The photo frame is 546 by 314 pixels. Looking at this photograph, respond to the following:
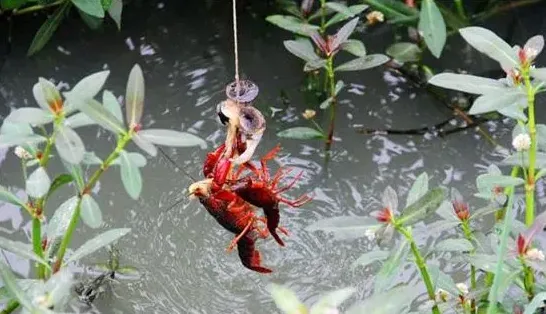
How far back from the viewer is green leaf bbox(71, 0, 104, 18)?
187 centimetres

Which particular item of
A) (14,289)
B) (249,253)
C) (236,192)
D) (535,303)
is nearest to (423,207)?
(535,303)

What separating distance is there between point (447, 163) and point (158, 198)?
600 millimetres

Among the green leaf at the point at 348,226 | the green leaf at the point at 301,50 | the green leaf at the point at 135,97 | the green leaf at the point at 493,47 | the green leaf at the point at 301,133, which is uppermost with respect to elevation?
the green leaf at the point at 493,47

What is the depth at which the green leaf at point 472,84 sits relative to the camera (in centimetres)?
129

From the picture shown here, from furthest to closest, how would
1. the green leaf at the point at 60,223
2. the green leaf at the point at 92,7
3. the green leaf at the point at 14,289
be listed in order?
1. the green leaf at the point at 92,7
2. the green leaf at the point at 60,223
3. the green leaf at the point at 14,289

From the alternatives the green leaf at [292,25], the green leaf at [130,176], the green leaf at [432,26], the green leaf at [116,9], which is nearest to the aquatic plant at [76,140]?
the green leaf at [130,176]

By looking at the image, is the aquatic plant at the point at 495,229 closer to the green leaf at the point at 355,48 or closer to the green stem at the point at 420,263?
the green stem at the point at 420,263

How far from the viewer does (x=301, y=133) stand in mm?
1978

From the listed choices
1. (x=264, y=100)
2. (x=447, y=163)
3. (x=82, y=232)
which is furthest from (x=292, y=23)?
(x=82, y=232)

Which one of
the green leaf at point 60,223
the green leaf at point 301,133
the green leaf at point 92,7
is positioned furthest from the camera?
the green leaf at point 301,133

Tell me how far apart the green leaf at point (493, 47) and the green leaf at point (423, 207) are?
0.20 metres

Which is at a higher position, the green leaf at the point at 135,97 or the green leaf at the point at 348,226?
the green leaf at the point at 135,97

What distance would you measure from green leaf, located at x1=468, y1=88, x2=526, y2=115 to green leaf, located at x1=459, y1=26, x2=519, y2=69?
0.04m

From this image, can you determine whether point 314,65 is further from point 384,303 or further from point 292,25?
point 384,303
